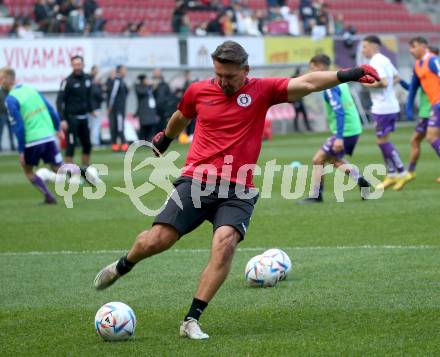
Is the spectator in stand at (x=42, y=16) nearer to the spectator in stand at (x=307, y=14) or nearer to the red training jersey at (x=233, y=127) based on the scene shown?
the spectator in stand at (x=307, y=14)

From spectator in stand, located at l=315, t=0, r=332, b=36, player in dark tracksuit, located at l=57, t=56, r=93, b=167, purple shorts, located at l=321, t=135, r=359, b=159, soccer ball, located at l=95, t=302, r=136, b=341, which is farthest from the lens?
spectator in stand, located at l=315, t=0, r=332, b=36

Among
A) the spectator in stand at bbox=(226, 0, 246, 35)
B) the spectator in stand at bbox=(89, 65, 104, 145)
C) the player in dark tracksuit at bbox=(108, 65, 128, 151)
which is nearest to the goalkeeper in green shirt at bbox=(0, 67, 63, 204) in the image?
the spectator in stand at bbox=(89, 65, 104, 145)

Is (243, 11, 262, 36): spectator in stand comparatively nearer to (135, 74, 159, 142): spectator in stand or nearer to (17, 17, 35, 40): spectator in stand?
(135, 74, 159, 142): spectator in stand

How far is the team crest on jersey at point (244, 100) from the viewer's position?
286 inches

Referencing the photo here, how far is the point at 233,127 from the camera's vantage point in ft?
23.9

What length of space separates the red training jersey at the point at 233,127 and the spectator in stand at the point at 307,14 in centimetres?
3124

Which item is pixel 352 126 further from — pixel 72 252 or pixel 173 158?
pixel 173 158

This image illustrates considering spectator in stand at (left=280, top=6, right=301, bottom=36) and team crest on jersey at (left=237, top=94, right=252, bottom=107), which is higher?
team crest on jersey at (left=237, top=94, right=252, bottom=107)

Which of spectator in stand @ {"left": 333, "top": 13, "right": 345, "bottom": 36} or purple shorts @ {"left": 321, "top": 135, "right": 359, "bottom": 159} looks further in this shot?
spectator in stand @ {"left": 333, "top": 13, "right": 345, "bottom": 36}

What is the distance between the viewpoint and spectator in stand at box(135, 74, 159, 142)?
94.6 ft

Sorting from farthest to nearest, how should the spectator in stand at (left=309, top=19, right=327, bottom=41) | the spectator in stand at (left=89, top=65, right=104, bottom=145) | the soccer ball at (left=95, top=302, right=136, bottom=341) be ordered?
the spectator in stand at (left=309, top=19, right=327, bottom=41) → the spectator in stand at (left=89, top=65, right=104, bottom=145) → the soccer ball at (left=95, top=302, right=136, bottom=341)

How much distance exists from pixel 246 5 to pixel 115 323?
111ft

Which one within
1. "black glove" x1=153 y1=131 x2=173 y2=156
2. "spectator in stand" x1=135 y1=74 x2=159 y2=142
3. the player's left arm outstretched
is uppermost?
the player's left arm outstretched

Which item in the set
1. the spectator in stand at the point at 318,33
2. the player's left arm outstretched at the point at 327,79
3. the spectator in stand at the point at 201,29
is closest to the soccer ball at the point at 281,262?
the player's left arm outstretched at the point at 327,79
